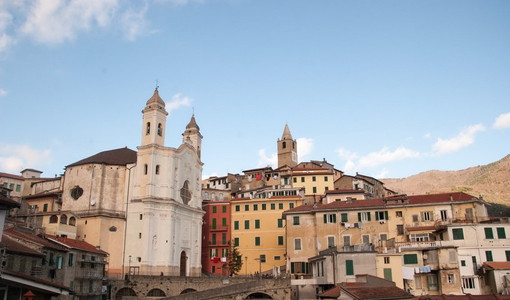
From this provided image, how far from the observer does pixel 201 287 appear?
176 ft

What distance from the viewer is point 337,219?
168 ft

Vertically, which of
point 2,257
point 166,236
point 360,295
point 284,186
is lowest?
point 360,295

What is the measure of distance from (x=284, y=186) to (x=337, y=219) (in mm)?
25912

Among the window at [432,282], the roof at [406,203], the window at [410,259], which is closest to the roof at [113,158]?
the roof at [406,203]

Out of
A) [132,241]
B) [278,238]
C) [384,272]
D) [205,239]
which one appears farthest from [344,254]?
[205,239]

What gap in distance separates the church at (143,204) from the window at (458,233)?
3235 cm

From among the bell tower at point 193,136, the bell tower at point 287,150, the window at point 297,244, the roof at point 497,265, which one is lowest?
the roof at point 497,265

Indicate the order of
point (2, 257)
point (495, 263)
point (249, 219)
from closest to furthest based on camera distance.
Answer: point (2, 257) → point (495, 263) → point (249, 219)

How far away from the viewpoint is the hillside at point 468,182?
104838 mm

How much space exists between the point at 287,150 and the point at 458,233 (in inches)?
2852

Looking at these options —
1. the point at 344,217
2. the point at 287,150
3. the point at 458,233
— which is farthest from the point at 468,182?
the point at 458,233

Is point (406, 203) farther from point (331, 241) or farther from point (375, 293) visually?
point (375, 293)

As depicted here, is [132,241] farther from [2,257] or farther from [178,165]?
[2,257]

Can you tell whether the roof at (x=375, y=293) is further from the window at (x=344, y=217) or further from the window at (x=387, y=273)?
the window at (x=344, y=217)
